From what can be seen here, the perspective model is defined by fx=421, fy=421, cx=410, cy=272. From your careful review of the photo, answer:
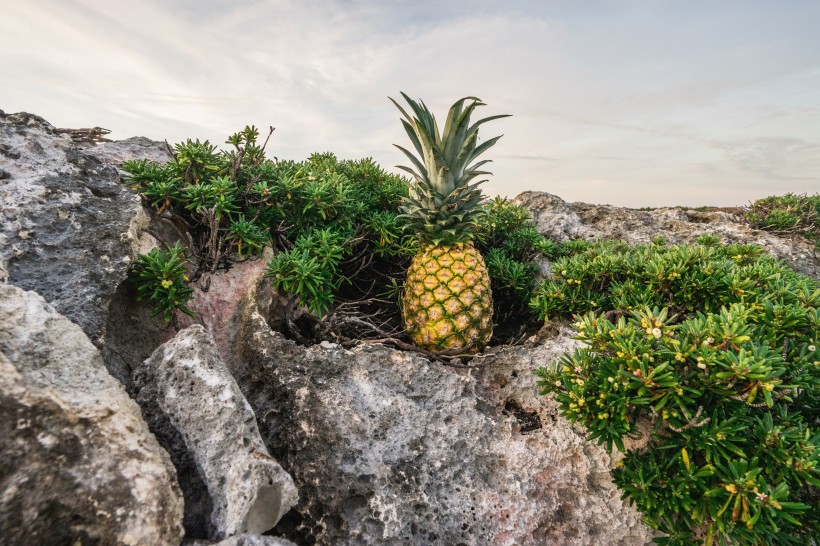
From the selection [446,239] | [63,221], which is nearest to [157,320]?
[63,221]

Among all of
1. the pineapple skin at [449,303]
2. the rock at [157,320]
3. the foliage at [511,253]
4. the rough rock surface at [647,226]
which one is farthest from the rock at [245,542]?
the rough rock surface at [647,226]

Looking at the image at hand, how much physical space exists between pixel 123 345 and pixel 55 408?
4.97ft

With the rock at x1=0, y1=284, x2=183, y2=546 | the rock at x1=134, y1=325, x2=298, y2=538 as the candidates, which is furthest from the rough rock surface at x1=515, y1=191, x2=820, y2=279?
the rock at x1=0, y1=284, x2=183, y2=546

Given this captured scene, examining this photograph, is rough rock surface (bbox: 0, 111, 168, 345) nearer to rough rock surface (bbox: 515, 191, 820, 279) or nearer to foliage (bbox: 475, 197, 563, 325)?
foliage (bbox: 475, 197, 563, 325)

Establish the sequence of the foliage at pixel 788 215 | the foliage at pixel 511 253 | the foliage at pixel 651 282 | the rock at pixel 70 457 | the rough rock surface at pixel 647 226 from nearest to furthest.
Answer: the rock at pixel 70 457, the foliage at pixel 651 282, the foliage at pixel 511 253, the rough rock surface at pixel 647 226, the foliage at pixel 788 215

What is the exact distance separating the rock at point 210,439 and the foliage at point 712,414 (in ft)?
5.69

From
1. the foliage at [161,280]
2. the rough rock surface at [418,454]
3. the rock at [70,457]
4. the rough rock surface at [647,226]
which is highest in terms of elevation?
the rough rock surface at [647,226]

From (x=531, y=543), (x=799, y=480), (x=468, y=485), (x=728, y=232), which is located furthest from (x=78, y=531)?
(x=728, y=232)

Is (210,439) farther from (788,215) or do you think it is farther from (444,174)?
(788,215)

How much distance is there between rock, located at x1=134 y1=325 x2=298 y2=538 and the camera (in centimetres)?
207

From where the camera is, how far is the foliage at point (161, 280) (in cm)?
323

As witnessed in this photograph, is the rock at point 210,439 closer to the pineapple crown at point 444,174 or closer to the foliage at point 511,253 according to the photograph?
the pineapple crown at point 444,174

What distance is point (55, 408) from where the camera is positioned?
1.83m

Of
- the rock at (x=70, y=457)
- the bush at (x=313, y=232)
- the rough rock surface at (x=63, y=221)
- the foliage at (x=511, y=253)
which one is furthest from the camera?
the foliage at (x=511, y=253)
